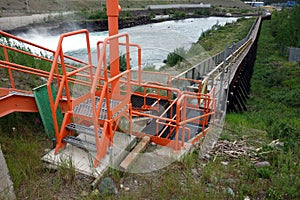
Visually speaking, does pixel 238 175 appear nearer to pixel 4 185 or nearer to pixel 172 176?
pixel 172 176

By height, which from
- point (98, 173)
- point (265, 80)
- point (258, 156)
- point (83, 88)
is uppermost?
point (83, 88)

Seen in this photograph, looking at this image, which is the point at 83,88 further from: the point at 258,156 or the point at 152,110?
the point at 258,156

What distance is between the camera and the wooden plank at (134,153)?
345cm

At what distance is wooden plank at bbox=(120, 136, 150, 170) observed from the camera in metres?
3.45

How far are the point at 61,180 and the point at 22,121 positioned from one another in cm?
175

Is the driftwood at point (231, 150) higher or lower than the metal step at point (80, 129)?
lower

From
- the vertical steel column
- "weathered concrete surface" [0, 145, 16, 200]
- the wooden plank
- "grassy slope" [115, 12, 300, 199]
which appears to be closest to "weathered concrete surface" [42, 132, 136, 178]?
the wooden plank

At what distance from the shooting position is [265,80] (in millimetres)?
16219

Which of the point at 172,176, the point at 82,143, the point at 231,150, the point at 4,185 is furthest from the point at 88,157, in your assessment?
the point at 231,150

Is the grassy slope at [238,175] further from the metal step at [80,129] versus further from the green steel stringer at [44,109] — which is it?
the green steel stringer at [44,109]

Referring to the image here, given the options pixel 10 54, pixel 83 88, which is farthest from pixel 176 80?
pixel 10 54

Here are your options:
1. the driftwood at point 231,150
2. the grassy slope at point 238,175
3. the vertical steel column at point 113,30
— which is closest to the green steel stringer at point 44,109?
the vertical steel column at point 113,30

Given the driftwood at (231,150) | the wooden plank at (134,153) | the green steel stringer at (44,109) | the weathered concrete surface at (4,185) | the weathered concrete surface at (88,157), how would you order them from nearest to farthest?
the weathered concrete surface at (4,185)
the weathered concrete surface at (88,157)
the wooden plank at (134,153)
the green steel stringer at (44,109)
the driftwood at (231,150)

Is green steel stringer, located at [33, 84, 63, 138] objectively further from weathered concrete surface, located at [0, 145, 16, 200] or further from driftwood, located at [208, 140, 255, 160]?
driftwood, located at [208, 140, 255, 160]
